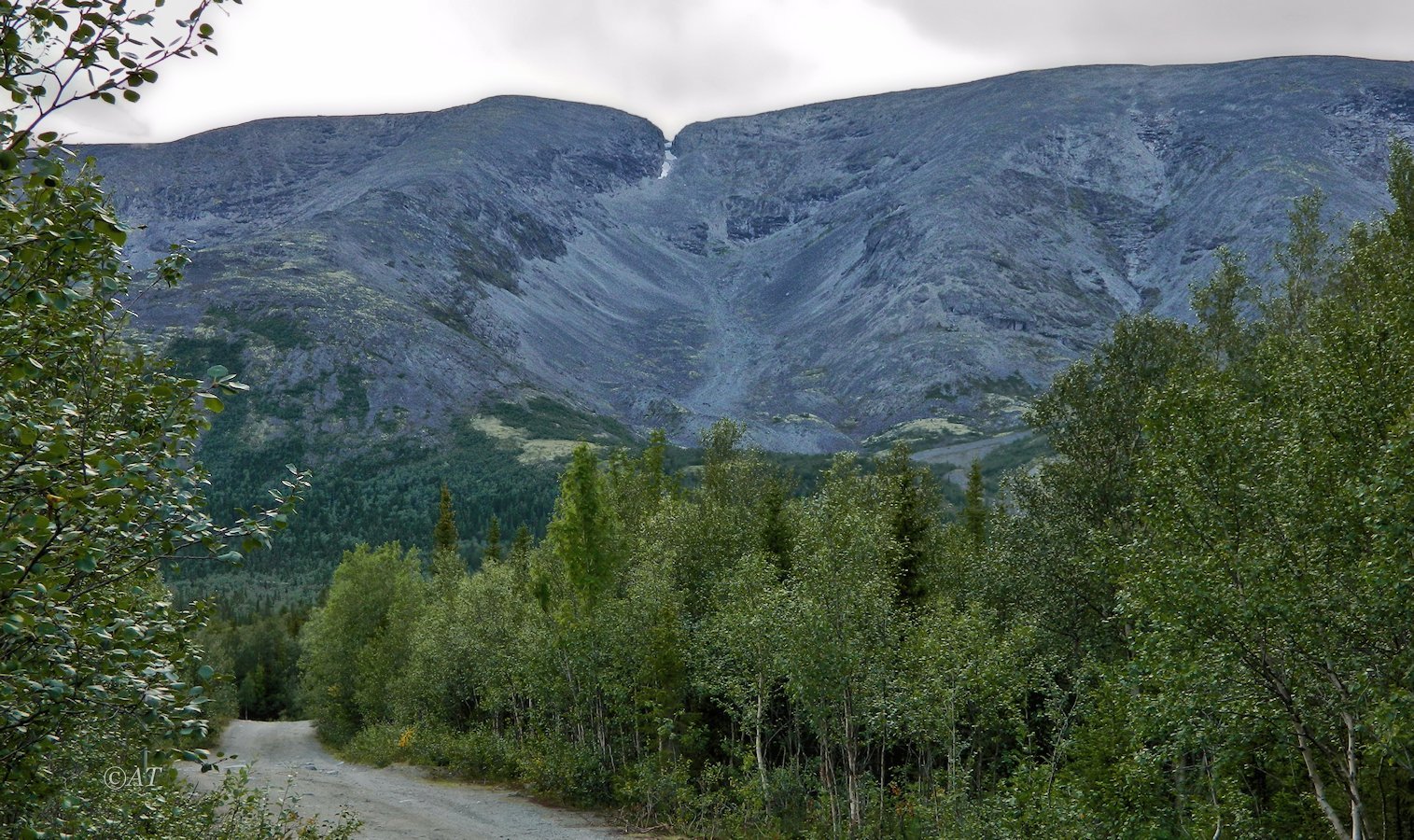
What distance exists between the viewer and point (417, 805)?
49281 millimetres

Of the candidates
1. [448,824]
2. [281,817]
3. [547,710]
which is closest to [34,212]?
[281,817]

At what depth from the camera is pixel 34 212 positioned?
27.2 feet

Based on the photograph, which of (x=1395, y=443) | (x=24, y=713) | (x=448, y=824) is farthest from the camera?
(x=448, y=824)

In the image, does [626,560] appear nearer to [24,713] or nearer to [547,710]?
[547,710]

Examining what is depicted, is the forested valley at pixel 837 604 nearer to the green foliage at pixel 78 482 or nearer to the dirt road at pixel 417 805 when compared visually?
the green foliage at pixel 78 482

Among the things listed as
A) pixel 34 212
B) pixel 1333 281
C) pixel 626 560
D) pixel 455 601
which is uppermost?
pixel 1333 281

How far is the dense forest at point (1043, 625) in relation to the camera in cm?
1919

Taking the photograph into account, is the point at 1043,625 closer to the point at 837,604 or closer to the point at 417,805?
the point at 837,604

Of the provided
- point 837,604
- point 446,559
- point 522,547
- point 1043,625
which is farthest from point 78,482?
point 446,559

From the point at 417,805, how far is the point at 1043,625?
34652 mm

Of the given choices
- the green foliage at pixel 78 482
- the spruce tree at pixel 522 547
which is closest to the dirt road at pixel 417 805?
the spruce tree at pixel 522 547

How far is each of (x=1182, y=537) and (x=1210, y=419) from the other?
10.2ft

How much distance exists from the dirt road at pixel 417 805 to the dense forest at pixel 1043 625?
8.22 feet

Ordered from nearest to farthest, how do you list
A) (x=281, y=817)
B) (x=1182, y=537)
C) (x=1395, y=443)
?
(x=1395, y=443)
(x=281, y=817)
(x=1182, y=537)
